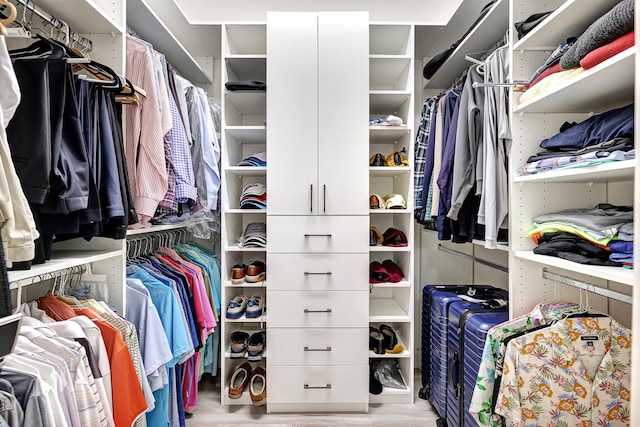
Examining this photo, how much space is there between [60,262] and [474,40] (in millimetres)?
2059

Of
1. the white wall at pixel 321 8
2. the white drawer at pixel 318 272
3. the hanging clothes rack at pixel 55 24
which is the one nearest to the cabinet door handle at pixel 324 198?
the white drawer at pixel 318 272

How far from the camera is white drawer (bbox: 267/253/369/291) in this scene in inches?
83.1

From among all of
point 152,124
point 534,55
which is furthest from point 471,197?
point 152,124

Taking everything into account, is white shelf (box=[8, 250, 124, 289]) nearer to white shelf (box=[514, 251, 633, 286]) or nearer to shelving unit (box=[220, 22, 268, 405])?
shelving unit (box=[220, 22, 268, 405])

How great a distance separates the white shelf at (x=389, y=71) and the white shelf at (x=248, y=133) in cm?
77

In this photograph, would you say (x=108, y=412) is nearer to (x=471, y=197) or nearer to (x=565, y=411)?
(x=565, y=411)

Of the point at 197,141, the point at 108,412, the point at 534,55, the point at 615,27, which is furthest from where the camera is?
the point at 197,141


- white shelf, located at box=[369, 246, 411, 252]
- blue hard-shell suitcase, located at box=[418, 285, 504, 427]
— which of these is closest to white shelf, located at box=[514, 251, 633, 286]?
blue hard-shell suitcase, located at box=[418, 285, 504, 427]

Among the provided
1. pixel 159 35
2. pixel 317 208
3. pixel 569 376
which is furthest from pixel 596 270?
pixel 159 35

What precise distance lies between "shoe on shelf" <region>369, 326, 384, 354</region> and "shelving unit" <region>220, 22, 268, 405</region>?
660 millimetres

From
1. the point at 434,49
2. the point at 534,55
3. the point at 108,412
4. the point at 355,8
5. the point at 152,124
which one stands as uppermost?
the point at 355,8

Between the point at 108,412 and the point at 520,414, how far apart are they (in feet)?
4.10

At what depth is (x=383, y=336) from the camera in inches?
90.4

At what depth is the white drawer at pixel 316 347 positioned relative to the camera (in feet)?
6.90
